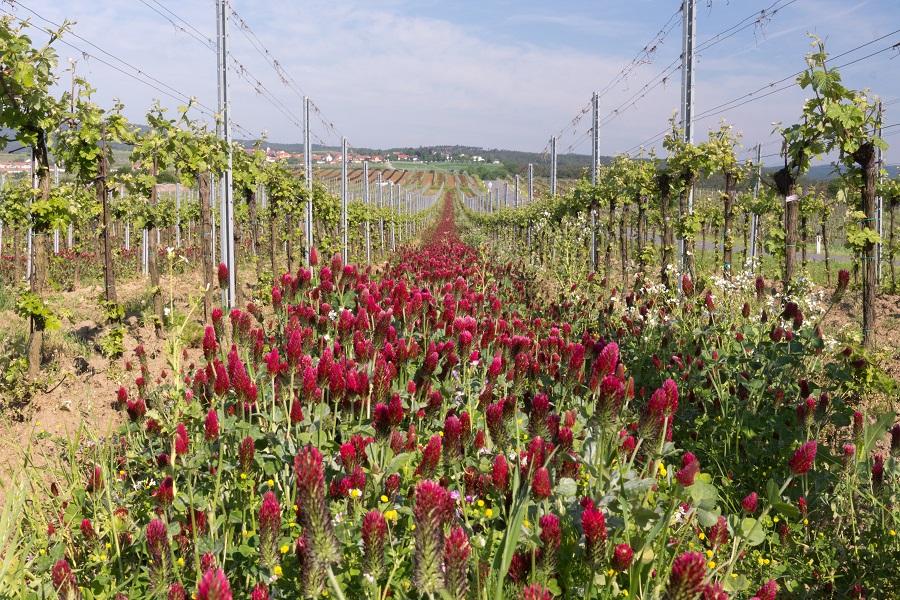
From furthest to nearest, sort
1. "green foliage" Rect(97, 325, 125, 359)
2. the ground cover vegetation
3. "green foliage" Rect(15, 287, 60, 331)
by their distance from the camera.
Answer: "green foliage" Rect(97, 325, 125, 359) → "green foliage" Rect(15, 287, 60, 331) → the ground cover vegetation

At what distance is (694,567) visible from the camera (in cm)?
Result: 127

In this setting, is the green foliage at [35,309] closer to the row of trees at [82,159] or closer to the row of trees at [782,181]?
the row of trees at [82,159]

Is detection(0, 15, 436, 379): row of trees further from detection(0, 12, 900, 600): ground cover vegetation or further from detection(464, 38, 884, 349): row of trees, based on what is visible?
detection(464, 38, 884, 349): row of trees

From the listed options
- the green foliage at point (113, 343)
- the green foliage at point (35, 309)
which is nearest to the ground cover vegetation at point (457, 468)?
the green foliage at point (35, 309)

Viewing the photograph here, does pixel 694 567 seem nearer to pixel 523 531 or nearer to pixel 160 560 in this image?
pixel 523 531

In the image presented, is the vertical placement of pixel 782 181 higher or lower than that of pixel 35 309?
higher

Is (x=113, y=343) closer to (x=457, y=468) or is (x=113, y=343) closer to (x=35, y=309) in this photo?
(x=35, y=309)

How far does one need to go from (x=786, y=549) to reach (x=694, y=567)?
6.66 ft

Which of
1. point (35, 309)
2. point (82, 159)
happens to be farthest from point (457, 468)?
point (82, 159)

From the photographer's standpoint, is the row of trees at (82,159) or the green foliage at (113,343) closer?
the row of trees at (82,159)

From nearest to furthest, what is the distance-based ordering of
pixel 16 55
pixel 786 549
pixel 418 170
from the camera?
pixel 786 549, pixel 16 55, pixel 418 170

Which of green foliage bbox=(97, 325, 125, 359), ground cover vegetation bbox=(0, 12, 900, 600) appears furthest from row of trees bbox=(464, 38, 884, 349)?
green foliage bbox=(97, 325, 125, 359)

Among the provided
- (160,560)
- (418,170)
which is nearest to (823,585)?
(160,560)

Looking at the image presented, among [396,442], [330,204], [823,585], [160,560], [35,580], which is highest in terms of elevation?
[330,204]
